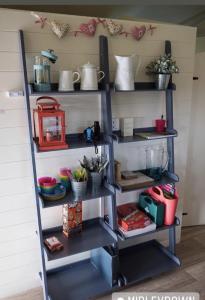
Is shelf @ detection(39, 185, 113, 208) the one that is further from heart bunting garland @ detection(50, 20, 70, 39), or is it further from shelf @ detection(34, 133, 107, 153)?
heart bunting garland @ detection(50, 20, 70, 39)

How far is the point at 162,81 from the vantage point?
1853 millimetres

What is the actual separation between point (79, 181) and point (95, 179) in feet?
0.43

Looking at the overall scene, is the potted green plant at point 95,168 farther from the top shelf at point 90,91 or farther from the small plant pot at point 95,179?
the top shelf at point 90,91

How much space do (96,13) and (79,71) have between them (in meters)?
1.68

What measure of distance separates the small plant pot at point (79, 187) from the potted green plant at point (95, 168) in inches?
3.6

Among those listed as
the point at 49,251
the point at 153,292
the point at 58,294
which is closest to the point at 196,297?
the point at 153,292

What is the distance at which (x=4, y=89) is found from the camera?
63.5 inches

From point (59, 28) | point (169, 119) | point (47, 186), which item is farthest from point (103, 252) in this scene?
point (59, 28)

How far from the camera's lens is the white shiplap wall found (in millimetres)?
1607

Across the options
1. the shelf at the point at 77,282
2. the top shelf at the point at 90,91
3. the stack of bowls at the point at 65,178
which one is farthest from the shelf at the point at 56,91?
A: the shelf at the point at 77,282

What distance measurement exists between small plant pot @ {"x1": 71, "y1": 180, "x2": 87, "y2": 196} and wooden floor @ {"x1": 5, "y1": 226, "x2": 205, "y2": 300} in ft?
2.67

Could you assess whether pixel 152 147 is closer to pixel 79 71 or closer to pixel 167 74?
pixel 167 74

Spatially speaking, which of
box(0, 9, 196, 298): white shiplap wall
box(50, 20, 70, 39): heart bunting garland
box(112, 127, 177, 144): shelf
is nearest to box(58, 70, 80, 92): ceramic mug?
box(0, 9, 196, 298): white shiplap wall

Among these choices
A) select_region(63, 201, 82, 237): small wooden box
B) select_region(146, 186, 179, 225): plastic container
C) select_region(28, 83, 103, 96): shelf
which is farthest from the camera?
select_region(146, 186, 179, 225): plastic container
